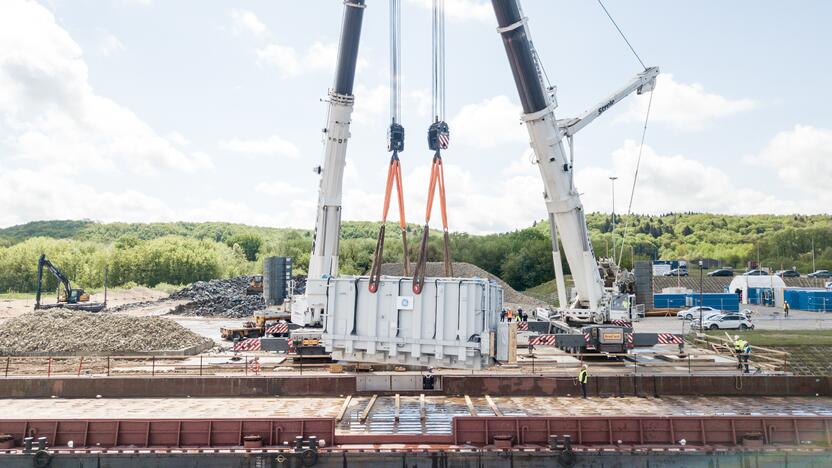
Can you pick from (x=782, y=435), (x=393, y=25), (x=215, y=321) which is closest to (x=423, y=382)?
(x=782, y=435)

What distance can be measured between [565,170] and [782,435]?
11148 millimetres

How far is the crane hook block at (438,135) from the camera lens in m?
16.8

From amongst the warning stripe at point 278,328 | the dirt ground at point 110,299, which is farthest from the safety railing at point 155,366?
the dirt ground at point 110,299

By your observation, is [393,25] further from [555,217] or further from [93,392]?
[93,392]

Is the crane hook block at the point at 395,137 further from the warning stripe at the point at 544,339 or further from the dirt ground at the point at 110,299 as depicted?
the dirt ground at the point at 110,299

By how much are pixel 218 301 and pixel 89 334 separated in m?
26.7

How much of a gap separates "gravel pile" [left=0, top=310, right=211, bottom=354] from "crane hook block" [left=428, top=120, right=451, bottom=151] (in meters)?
17.0

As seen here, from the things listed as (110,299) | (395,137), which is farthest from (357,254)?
(395,137)

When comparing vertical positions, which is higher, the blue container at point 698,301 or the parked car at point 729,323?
the blue container at point 698,301

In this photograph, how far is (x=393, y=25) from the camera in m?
20.1

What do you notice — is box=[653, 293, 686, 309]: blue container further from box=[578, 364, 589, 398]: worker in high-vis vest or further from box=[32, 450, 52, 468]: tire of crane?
box=[32, 450, 52, 468]: tire of crane

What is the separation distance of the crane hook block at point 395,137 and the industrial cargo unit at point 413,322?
402 centimetres

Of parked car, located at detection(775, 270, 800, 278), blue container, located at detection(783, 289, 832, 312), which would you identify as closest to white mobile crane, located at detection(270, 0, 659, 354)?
blue container, located at detection(783, 289, 832, 312)

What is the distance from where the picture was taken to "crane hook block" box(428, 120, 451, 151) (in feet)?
55.2
